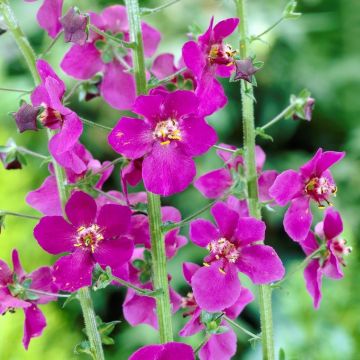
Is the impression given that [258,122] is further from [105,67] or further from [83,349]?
[83,349]

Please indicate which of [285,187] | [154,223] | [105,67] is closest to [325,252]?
[285,187]

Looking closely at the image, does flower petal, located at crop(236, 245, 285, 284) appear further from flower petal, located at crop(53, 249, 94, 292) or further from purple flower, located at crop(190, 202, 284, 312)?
flower petal, located at crop(53, 249, 94, 292)

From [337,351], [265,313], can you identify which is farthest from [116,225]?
[337,351]

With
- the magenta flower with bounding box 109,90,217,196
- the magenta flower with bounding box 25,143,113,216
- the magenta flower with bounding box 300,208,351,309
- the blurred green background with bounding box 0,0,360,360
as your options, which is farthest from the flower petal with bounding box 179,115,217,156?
the blurred green background with bounding box 0,0,360,360

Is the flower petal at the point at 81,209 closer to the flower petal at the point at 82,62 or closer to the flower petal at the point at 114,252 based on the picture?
the flower petal at the point at 114,252

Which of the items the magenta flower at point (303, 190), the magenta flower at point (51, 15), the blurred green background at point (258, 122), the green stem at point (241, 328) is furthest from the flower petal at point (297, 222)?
the blurred green background at point (258, 122)

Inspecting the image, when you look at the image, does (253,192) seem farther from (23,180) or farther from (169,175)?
(23,180)
